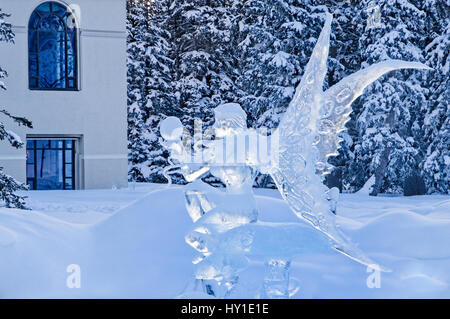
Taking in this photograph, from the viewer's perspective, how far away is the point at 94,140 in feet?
43.0

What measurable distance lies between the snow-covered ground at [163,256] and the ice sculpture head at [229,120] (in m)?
1.20

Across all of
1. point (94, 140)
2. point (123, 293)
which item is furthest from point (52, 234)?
point (94, 140)

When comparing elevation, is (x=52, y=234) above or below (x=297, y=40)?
below

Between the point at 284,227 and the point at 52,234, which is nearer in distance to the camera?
the point at 284,227

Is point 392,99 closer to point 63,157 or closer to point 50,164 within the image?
point 63,157

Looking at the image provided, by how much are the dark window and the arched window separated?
4.30 ft

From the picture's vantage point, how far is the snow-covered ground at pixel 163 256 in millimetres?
4844

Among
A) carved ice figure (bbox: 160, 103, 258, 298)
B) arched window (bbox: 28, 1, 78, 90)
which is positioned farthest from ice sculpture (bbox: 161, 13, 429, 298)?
arched window (bbox: 28, 1, 78, 90)

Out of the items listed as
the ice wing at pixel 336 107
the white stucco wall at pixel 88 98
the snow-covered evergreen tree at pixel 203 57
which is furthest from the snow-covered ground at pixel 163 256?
the snow-covered evergreen tree at pixel 203 57

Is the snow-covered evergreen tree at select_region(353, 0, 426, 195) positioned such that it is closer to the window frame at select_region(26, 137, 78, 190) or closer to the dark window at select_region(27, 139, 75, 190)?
the window frame at select_region(26, 137, 78, 190)
